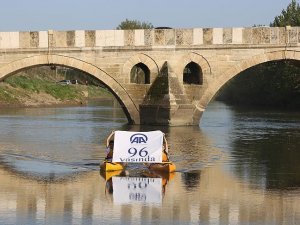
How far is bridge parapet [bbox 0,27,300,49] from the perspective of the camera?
42.4m

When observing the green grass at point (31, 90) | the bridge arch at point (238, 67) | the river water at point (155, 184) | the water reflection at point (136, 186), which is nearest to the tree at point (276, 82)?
the green grass at point (31, 90)

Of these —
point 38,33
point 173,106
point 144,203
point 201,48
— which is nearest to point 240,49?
point 201,48

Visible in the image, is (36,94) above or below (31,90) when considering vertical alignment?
below

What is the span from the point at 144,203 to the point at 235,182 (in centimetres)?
419

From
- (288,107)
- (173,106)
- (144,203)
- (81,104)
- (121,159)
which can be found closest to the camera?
(144,203)

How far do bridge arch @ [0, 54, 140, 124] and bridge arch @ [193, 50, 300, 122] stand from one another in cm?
376

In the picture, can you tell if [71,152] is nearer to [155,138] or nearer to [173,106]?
[155,138]

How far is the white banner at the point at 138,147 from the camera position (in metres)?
21.6

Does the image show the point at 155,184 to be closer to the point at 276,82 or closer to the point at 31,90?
the point at 276,82

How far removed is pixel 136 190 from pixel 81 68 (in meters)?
25.2

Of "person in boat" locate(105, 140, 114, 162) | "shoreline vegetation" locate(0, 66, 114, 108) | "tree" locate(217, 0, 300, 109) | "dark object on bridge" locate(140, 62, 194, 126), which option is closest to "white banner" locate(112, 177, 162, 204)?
"person in boat" locate(105, 140, 114, 162)

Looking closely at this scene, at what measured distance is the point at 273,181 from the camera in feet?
67.3

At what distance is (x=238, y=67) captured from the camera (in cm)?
4288

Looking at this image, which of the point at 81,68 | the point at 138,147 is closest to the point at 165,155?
the point at 138,147
